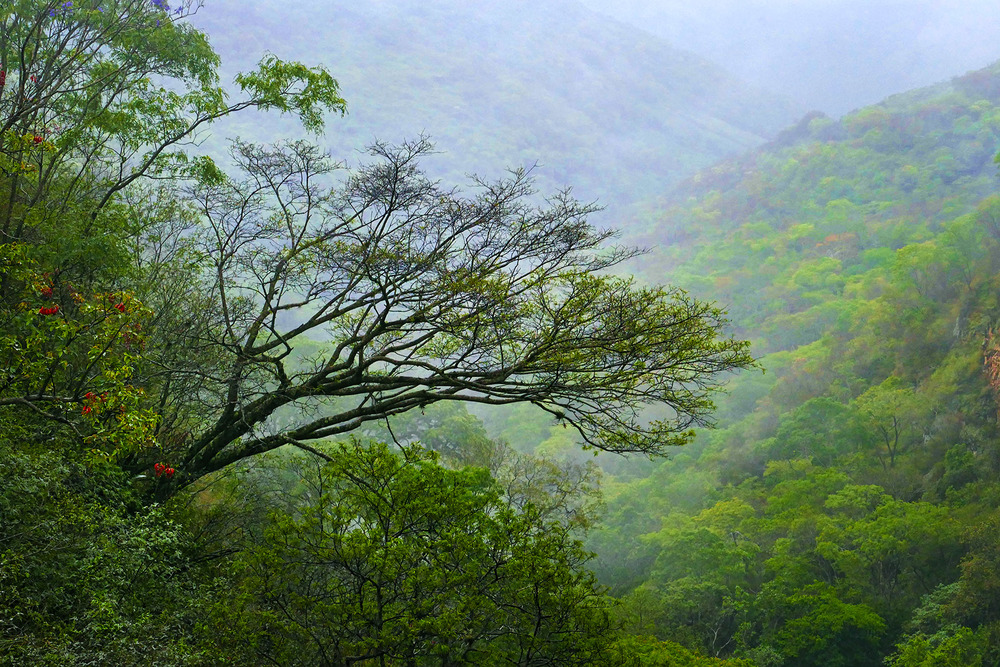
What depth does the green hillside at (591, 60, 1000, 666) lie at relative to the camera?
1043 inches

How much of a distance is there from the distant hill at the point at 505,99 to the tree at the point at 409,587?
4299 inches

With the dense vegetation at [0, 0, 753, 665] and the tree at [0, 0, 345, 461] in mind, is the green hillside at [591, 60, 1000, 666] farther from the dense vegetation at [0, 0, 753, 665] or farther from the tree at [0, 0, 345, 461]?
the tree at [0, 0, 345, 461]

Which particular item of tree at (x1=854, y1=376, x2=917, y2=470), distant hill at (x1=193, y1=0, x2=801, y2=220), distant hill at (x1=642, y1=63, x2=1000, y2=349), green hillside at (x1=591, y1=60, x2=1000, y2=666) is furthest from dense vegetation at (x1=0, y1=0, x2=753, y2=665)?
distant hill at (x1=193, y1=0, x2=801, y2=220)

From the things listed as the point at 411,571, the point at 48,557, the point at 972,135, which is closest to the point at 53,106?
the point at 48,557

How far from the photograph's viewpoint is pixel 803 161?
8944 cm

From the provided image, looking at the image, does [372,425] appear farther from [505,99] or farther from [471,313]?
[505,99]

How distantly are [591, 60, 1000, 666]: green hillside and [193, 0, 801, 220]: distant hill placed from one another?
55.7m

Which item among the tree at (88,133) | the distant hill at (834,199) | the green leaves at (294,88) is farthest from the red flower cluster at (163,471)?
the distant hill at (834,199)

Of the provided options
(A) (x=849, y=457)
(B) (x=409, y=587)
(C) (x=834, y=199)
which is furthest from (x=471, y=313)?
(C) (x=834, y=199)

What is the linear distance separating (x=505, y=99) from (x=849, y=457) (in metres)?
142

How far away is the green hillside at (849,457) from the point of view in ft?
86.9

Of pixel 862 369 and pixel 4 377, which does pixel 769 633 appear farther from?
pixel 4 377

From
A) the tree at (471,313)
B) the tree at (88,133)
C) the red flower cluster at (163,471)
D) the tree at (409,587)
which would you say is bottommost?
the tree at (409,587)

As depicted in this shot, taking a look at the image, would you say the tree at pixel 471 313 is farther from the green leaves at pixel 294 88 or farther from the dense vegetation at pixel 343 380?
the green leaves at pixel 294 88
